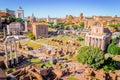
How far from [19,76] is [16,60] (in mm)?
12449

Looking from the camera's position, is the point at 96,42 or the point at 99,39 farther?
the point at 96,42

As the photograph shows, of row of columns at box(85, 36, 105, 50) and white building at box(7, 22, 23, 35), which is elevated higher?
white building at box(7, 22, 23, 35)

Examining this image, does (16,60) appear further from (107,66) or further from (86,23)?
(86,23)

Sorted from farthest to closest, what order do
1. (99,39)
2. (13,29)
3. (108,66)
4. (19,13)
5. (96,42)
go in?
(19,13) < (13,29) < (96,42) < (99,39) < (108,66)

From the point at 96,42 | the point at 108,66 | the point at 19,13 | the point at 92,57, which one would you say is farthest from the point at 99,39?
the point at 19,13

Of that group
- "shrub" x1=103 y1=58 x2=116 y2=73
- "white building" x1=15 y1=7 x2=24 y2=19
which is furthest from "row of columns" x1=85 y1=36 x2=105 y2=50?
"white building" x1=15 y1=7 x2=24 y2=19

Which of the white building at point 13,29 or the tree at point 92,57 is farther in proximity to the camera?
the white building at point 13,29

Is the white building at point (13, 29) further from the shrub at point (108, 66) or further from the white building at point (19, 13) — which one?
the white building at point (19, 13)

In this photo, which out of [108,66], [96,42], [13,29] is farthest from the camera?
[13,29]

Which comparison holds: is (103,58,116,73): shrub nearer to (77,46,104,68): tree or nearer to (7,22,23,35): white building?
(77,46,104,68): tree

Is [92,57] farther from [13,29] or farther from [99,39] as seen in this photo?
[13,29]

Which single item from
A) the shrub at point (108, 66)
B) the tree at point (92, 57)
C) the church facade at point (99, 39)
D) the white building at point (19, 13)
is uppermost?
the white building at point (19, 13)

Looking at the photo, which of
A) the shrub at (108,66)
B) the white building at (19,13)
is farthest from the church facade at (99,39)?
the white building at (19,13)

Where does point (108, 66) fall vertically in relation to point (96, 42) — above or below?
below
